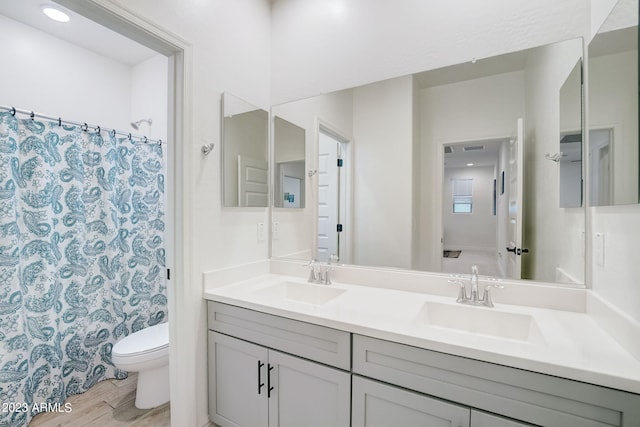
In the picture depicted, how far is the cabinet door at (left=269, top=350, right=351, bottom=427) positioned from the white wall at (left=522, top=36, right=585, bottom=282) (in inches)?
39.7

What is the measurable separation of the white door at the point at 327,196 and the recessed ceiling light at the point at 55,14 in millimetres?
2066

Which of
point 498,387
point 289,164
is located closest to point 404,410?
point 498,387

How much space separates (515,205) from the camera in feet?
4.52

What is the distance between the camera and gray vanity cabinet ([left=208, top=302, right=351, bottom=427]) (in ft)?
3.84

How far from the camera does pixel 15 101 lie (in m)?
2.11

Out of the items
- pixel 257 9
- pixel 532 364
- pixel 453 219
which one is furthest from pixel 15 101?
pixel 532 364

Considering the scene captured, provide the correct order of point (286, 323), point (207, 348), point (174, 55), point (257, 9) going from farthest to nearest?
point (257, 9)
point (207, 348)
point (174, 55)
point (286, 323)

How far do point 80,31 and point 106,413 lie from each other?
2.81 metres

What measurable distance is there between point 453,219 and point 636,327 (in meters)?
0.79

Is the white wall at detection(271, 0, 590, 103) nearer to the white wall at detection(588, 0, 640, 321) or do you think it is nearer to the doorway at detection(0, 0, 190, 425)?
the white wall at detection(588, 0, 640, 321)

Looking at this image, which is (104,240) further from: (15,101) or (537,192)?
(537,192)

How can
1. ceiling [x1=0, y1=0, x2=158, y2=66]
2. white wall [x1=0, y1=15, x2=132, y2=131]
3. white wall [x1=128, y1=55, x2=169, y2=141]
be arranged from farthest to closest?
1. white wall [x1=128, y1=55, x2=169, y2=141]
2. white wall [x1=0, y1=15, x2=132, y2=131]
3. ceiling [x1=0, y1=0, x2=158, y2=66]

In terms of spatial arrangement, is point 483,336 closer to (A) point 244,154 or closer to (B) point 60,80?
(A) point 244,154

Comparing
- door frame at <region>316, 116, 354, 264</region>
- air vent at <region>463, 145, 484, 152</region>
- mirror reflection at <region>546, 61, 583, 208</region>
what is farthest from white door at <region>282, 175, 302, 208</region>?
mirror reflection at <region>546, 61, 583, 208</region>
